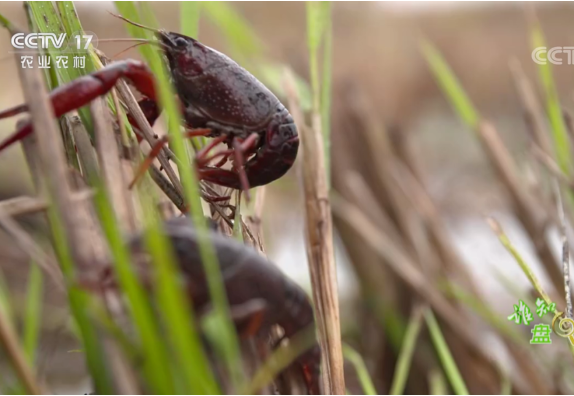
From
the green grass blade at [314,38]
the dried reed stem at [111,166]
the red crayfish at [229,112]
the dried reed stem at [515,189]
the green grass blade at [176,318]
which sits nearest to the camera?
the green grass blade at [176,318]

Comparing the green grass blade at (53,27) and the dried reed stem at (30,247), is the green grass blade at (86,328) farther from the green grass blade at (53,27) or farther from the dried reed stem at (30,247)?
the green grass blade at (53,27)

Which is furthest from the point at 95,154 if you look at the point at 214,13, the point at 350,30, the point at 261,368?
the point at 350,30

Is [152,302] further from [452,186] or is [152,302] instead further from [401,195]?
[452,186]

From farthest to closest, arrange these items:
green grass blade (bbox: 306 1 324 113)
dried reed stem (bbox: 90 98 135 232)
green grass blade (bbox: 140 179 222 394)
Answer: green grass blade (bbox: 306 1 324 113), dried reed stem (bbox: 90 98 135 232), green grass blade (bbox: 140 179 222 394)

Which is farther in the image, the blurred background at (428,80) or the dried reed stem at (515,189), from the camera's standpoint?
the blurred background at (428,80)

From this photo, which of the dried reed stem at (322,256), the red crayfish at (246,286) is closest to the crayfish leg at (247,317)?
the red crayfish at (246,286)

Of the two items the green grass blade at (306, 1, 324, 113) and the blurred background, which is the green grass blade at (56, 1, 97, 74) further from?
the blurred background

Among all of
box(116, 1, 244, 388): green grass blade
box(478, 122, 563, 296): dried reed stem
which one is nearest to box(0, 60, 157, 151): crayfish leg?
box(116, 1, 244, 388): green grass blade
